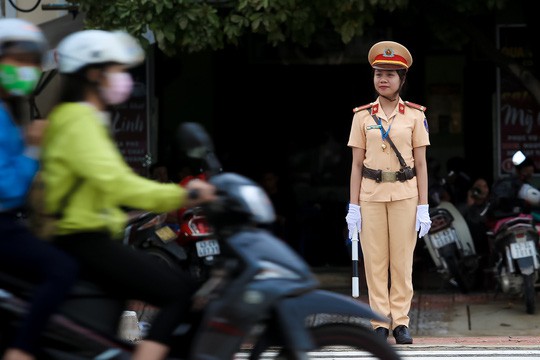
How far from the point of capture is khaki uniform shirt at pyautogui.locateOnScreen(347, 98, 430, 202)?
363 inches

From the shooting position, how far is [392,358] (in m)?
5.16

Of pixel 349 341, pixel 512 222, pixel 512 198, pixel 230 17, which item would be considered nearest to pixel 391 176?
pixel 512 222

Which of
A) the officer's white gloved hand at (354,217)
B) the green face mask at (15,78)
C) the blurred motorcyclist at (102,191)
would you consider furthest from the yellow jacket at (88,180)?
the officer's white gloved hand at (354,217)

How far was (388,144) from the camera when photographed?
363 inches

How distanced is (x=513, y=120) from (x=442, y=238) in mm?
2619

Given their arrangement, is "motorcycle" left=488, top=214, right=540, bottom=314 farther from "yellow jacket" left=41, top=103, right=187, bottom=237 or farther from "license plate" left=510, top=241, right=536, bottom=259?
"yellow jacket" left=41, top=103, right=187, bottom=237

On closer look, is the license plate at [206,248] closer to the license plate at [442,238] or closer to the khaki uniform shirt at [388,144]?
the license plate at [442,238]

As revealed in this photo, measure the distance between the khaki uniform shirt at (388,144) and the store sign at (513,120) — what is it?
555 cm

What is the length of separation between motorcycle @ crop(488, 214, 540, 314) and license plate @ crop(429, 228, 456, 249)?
753 millimetres

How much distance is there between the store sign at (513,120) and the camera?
48.1 ft

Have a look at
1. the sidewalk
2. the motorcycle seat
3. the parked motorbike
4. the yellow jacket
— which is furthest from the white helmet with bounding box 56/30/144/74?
the parked motorbike

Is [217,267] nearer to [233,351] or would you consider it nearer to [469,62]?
[233,351]

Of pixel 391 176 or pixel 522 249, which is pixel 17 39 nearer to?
pixel 391 176

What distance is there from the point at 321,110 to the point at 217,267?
1174 centimetres
